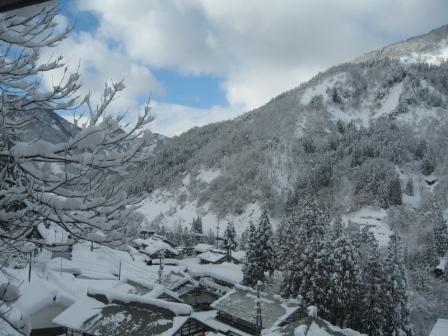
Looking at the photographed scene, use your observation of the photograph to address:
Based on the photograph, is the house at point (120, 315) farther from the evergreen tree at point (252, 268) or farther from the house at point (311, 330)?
the evergreen tree at point (252, 268)

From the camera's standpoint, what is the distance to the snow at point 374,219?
96.1 meters

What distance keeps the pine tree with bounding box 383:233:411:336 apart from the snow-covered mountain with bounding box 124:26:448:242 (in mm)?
75574

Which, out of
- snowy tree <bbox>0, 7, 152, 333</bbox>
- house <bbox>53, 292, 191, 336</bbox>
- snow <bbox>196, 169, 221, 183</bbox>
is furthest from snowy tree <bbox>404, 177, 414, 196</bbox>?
snowy tree <bbox>0, 7, 152, 333</bbox>

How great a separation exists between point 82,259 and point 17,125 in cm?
4418

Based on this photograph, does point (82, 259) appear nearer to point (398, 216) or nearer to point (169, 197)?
point (398, 216)

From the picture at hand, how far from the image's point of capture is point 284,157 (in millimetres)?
158125

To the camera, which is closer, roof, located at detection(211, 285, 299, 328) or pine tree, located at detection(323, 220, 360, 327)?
roof, located at detection(211, 285, 299, 328)

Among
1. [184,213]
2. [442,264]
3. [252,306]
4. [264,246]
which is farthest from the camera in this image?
[184,213]

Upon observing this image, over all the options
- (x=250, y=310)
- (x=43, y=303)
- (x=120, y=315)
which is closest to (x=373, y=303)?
(x=250, y=310)

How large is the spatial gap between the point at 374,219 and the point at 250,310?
9032 centimetres

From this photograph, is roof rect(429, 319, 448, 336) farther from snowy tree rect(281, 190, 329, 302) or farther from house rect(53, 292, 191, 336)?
snowy tree rect(281, 190, 329, 302)

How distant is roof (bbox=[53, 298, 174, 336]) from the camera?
16531mm

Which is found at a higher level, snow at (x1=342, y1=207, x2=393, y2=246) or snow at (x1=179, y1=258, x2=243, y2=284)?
snow at (x1=342, y1=207, x2=393, y2=246)

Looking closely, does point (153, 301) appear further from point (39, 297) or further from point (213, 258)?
point (213, 258)
